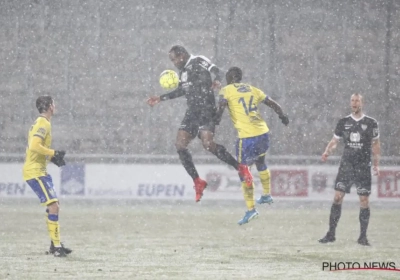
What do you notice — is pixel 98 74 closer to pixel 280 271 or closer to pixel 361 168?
pixel 361 168

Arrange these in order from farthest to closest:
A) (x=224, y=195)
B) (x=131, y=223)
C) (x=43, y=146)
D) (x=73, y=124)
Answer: (x=73, y=124), (x=224, y=195), (x=131, y=223), (x=43, y=146)

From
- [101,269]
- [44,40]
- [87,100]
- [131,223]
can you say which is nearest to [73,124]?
[87,100]

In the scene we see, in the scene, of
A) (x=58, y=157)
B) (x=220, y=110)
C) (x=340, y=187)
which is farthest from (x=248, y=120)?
(x=58, y=157)

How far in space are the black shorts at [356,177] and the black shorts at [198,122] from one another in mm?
2081

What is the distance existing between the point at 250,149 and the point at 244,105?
25.0 inches

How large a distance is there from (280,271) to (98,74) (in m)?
20.3

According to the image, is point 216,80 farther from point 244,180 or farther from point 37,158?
point 37,158

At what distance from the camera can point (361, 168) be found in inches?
513

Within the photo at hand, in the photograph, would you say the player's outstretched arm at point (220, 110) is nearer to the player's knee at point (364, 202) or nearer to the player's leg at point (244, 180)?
the player's leg at point (244, 180)

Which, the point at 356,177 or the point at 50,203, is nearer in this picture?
the point at 50,203

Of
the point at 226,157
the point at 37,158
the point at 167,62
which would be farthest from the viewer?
the point at 167,62

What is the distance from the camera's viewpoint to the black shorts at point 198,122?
496 inches

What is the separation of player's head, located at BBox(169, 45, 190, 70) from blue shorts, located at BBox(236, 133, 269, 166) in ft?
4.57

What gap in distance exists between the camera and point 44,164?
37.2 feet
